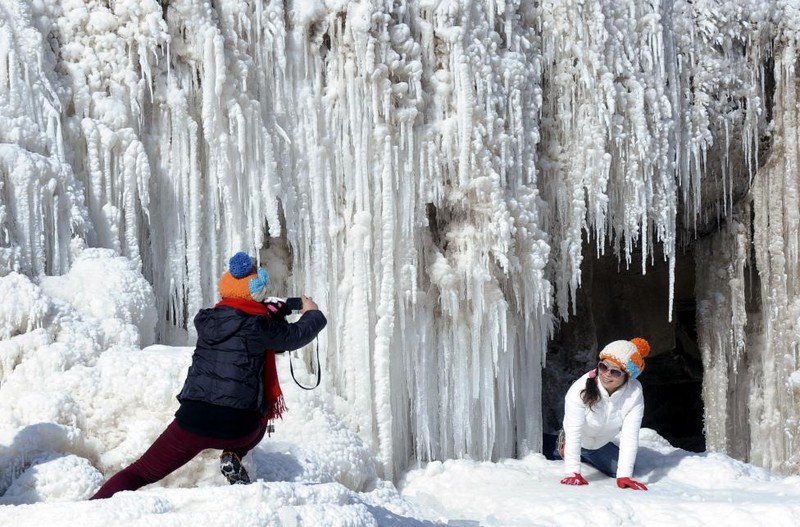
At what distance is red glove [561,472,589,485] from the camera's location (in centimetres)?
540

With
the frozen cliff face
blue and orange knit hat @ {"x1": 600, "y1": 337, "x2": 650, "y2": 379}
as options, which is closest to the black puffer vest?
the frozen cliff face

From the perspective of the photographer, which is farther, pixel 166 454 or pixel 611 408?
pixel 611 408

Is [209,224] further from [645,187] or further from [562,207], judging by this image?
[645,187]

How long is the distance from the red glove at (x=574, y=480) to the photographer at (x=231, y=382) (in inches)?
76.8

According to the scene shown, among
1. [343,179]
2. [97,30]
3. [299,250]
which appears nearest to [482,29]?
[343,179]

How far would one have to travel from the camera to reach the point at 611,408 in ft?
17.9

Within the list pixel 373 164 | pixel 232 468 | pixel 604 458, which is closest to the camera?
pixel 232 468

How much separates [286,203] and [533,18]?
227 centimetres

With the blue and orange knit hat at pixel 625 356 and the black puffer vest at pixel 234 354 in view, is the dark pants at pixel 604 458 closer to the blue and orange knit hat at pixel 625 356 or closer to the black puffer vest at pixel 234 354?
the blue and orange knit hat at pixel 625 356

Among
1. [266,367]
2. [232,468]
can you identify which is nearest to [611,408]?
[266,367]

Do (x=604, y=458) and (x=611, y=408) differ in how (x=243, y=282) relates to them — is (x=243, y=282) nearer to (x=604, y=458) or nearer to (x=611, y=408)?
(x=611, y=408)

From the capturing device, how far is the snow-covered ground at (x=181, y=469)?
3.57 m

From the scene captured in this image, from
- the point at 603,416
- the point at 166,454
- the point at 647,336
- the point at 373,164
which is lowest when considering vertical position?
the point at 647,336

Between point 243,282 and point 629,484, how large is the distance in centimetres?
240
